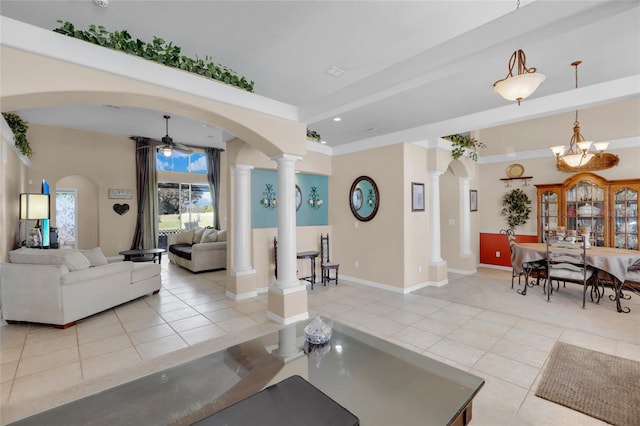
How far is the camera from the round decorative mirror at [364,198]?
5729mm

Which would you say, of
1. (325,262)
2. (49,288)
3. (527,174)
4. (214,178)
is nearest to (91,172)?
(214,178)

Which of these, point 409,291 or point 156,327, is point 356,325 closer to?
point 409,291

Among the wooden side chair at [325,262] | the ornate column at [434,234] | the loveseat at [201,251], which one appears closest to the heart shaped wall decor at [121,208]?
the loveseat at [201,251]

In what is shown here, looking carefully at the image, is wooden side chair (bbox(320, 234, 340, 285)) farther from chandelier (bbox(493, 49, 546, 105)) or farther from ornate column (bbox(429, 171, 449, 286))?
chandelier (bbox(493, 49, 546, 105))

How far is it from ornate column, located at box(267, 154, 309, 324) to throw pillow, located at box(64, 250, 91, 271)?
99.7 inches

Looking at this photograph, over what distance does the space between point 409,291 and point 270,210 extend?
294 centimetres

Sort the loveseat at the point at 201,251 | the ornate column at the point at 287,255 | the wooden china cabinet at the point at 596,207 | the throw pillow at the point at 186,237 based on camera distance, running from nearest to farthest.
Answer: the ornate column at the point at 287,255
the wooden china cabinet at the point at 596,207
the loveseat at the point at 201,251
the throw pillow at the point at 186,237

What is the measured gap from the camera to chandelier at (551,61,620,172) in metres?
4.70

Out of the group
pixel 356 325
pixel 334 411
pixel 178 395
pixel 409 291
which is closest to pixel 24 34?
pixel 178 395

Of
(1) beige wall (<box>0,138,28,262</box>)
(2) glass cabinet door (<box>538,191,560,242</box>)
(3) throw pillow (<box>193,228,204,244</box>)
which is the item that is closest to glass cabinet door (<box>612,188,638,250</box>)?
(2) glass cabinet door (<box>538,191,560,242</box>)

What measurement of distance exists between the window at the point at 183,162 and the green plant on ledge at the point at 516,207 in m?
8.42

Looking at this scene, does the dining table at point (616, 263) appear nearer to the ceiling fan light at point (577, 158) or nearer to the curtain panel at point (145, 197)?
the ceiling fan light at point (577, 158)

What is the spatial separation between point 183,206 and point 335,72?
24.8 feet

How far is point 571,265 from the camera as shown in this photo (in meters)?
4.68
